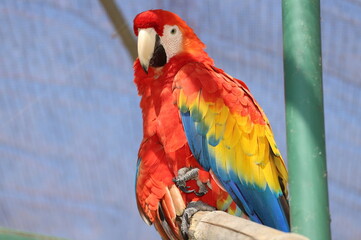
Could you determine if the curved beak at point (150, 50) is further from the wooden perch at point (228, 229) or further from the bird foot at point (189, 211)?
the wooden perch at point (228, 229)

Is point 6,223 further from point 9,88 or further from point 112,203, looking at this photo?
point 9,88

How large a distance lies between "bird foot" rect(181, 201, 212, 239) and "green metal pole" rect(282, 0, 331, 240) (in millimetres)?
286

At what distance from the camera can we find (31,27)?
263 centimetres

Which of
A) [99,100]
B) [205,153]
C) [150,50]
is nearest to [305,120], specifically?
[205,153]

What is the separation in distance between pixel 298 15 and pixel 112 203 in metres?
1.91

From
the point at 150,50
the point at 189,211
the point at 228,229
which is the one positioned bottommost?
the point at 189,211

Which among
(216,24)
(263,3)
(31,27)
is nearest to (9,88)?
(31,27)

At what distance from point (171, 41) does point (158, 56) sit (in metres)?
0.07

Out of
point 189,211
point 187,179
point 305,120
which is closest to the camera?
point 305,120

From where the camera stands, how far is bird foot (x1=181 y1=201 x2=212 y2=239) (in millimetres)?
1558

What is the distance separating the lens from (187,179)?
68.6 inches

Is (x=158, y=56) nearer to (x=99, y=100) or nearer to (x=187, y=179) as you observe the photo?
(x=187, y=179)

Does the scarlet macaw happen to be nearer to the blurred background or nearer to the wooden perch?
the wooden perch

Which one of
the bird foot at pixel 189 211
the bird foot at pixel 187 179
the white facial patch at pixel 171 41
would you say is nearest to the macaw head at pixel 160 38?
the white facial patch at pixel 171 41
